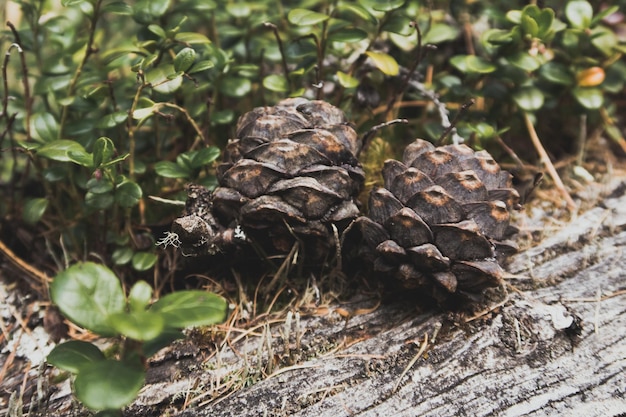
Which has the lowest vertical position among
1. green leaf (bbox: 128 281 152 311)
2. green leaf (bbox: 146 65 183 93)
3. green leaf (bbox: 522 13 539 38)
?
green leaf (bbox: 128 281 152 311)

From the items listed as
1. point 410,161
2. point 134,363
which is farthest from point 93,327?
point 410,161

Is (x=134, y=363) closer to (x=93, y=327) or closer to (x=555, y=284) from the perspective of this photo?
(x=93, y=327)

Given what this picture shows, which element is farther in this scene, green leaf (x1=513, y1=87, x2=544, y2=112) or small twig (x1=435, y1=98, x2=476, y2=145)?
green leaf (x1=513, y1=87, x2=544, y2=112)

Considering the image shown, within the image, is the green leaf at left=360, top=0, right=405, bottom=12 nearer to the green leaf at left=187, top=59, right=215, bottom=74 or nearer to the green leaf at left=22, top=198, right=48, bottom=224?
the green leaf at left=187, top=59, right=215, bottom=74

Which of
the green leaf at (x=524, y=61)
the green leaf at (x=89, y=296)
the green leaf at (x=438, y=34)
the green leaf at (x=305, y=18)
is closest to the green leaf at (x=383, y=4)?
the green leaf at (x=305, y=18)

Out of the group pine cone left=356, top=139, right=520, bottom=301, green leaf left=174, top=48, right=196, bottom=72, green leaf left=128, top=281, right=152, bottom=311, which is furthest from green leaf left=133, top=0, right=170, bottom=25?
green leaf left=128, top=281, right=152, bottom=311
